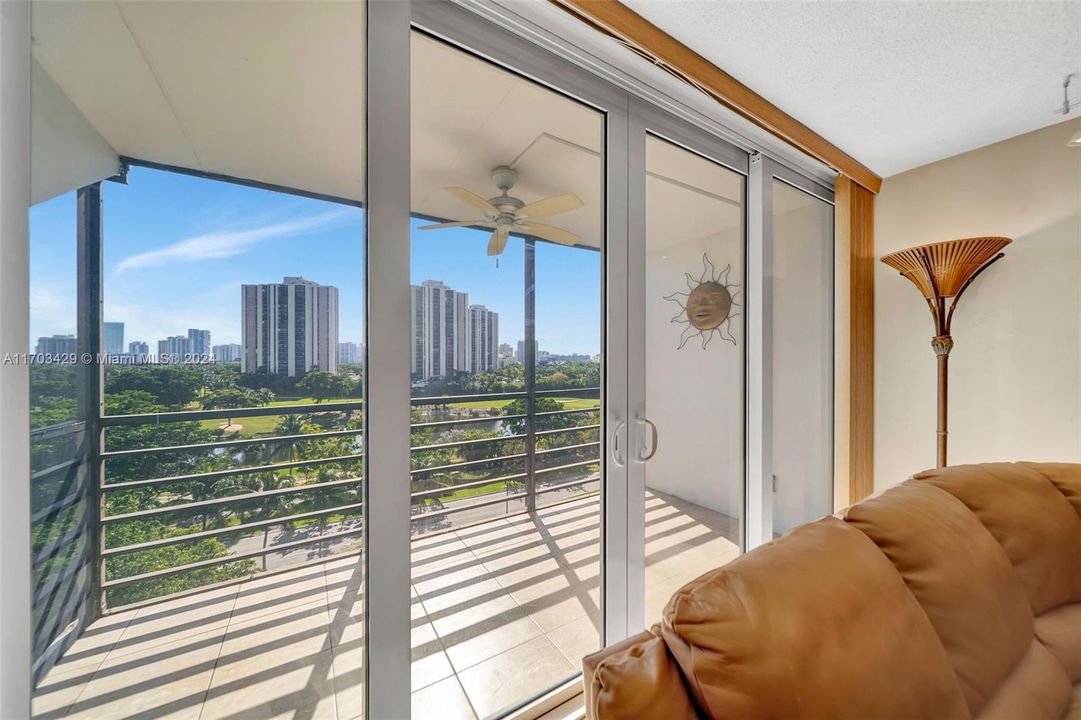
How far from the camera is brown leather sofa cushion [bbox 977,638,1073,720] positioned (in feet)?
2.69

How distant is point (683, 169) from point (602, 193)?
0.59 metres

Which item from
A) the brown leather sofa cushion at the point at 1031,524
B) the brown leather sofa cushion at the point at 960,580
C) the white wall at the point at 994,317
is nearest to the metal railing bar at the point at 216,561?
the brown leather sofa cushion at the point at 960,580

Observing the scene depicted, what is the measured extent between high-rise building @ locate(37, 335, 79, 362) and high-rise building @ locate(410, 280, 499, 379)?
0.70 m

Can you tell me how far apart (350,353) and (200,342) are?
12.9 inches

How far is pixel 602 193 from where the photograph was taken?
154 centimetres

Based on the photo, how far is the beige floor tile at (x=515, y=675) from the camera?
1.35m

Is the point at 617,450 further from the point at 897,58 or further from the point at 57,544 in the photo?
the point at 897,58

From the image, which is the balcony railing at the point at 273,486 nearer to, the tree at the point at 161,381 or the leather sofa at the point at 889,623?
the tree at the point at 161,381

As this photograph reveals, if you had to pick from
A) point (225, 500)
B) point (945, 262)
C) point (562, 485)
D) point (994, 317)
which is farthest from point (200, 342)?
point (994, 317)

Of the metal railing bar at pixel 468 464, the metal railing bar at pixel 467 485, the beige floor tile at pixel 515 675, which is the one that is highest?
the metal railing bar at pixel 468 464

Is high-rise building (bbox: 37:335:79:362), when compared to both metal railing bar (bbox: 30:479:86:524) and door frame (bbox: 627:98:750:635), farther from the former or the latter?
door frame (bbox: 627:98:750:635)

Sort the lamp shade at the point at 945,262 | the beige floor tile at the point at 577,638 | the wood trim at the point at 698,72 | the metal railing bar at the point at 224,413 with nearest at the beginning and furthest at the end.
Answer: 1. the metal railing bar at the point at 224,413
2. the wood trim at the point at 698,72
3. the beige floor tile at the point at 577,638
4. the lamp shade at the point at 945,262

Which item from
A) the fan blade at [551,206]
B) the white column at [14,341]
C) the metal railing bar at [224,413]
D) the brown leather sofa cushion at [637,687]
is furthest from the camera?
the fan blade at [551,206]

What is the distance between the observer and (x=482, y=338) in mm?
Answer: 1347
